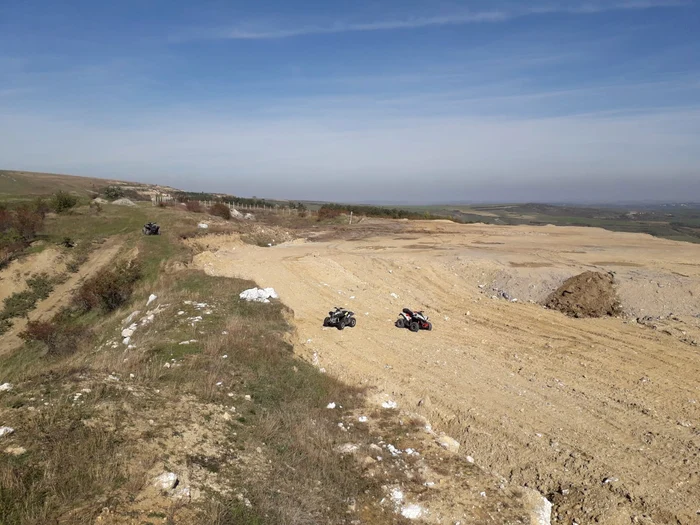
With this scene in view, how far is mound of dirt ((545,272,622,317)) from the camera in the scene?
14398mm

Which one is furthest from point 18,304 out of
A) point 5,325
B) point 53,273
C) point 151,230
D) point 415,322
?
point 415,322

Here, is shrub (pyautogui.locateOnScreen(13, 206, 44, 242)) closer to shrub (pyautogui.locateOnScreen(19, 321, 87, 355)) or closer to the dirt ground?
the dirt ground

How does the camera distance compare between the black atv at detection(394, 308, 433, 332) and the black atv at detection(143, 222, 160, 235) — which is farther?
the black atv at detection(143, 222, 160, 235)

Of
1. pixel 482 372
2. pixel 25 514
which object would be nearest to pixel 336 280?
pixel 482 372

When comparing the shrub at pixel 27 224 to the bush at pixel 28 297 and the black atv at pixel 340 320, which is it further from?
the black atv at pixel 340 320

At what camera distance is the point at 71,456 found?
15.3 feet

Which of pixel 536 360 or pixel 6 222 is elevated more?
pixel 6 222

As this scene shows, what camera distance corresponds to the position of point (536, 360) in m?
10.8

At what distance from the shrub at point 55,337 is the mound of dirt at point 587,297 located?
15.8 m

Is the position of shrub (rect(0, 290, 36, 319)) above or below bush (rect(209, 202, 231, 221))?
below

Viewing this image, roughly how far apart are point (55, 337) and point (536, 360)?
562 inches

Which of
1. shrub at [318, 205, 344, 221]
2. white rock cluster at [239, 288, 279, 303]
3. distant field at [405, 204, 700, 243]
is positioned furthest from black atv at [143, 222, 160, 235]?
distant field at [405, 204, 700, 243]

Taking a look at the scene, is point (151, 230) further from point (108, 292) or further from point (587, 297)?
point (587, 297)

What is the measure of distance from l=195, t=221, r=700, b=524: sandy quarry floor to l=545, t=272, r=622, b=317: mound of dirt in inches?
18.1
